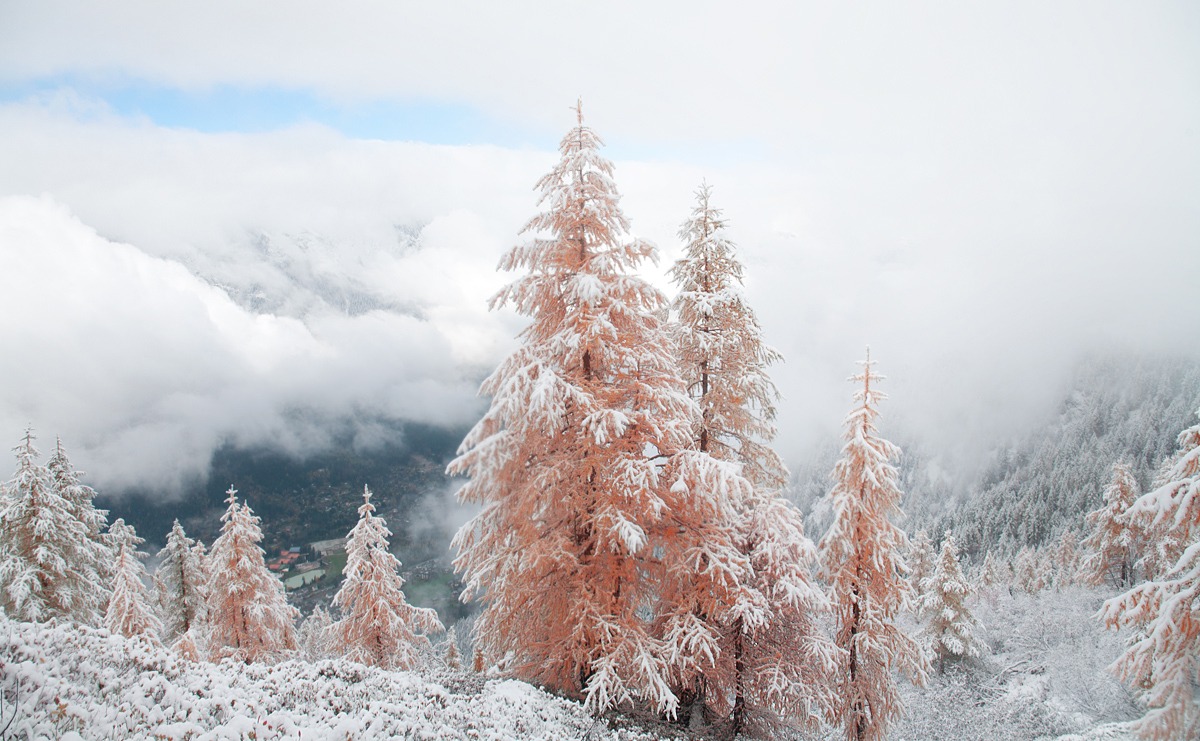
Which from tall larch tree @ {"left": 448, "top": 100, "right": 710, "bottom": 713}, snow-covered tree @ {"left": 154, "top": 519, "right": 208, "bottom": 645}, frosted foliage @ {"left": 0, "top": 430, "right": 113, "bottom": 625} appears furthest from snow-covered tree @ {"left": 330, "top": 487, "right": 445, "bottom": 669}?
tall larch tree @ {"left": 448, "top": 100, "right": 710, "bottom": 713}

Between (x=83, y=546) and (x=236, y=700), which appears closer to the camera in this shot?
(x=236, y=700)

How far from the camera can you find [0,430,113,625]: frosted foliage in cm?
1788

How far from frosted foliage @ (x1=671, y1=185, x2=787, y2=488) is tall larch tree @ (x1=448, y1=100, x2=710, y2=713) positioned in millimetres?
2640

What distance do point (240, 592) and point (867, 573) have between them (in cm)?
2384

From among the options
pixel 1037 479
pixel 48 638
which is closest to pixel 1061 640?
pixel 48 638

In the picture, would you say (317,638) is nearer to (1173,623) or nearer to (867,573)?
(867,573)

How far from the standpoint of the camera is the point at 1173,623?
7.91 meters

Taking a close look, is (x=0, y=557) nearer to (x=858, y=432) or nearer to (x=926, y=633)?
(x=858, y=432)

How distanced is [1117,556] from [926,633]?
1475cm

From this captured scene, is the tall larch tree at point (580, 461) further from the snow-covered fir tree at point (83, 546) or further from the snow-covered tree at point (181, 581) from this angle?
the snow-covered tree at point (181, 581)

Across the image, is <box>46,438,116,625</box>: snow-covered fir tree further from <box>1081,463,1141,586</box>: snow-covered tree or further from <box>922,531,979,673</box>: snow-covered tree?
<box>1081,463,1141,586</box>: snow-covered tree

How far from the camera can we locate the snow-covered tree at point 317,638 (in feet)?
74.3

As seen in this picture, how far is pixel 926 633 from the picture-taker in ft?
106

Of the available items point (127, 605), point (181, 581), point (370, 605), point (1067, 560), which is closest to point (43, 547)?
point (127, 605)
